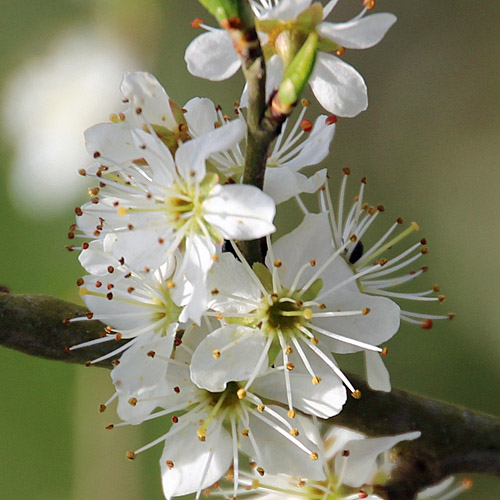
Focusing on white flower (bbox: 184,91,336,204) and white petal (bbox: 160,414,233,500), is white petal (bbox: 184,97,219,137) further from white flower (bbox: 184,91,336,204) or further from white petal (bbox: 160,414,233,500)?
white petal (bbox: 160,414,233,500)

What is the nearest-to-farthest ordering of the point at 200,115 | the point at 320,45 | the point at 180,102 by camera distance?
the point at 320,45
the point at 200,115
the point at 180,102

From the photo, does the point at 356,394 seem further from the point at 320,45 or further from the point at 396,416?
the point at 320,45

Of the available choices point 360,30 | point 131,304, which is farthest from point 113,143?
point 360,30

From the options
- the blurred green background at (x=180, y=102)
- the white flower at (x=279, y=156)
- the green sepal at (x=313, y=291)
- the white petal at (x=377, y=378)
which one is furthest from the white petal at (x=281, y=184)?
the blurred green background at (x=180, y=102)

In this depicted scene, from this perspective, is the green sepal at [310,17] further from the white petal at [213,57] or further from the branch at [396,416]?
the branch at [396,416]

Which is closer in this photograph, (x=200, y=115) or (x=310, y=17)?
(x=310, y=17)

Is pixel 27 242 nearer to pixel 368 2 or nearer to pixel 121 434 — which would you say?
pixel 121 434

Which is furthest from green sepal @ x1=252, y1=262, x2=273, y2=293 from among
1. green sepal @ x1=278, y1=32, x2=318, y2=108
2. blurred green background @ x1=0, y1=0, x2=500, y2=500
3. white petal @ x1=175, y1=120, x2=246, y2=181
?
blurred green background @ x1=0, y1=0, x2=500, y2=500
